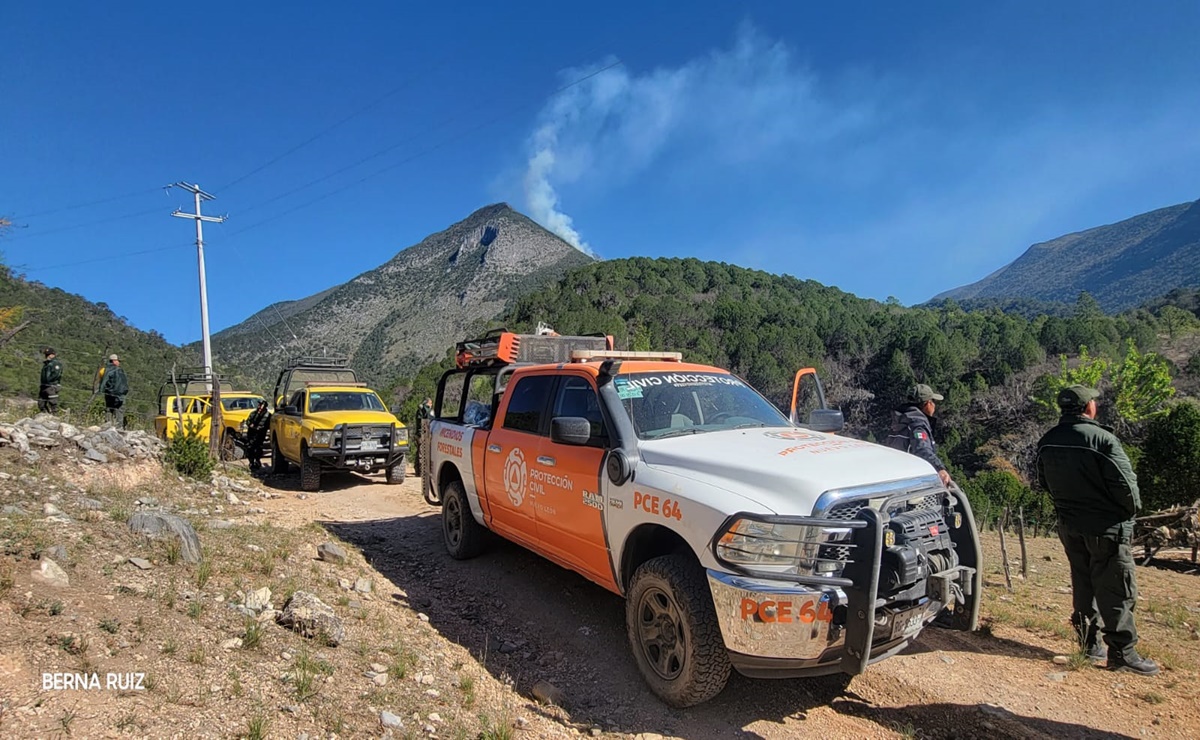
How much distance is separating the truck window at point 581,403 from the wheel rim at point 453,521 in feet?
7.41

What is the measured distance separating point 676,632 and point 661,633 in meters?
0.16

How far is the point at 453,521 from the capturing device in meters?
6.71

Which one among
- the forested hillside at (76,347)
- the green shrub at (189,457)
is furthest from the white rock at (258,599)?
the forested hillside at (76,347)

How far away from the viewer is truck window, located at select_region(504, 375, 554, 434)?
518 centimetres

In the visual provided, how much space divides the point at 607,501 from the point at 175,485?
7.35 m

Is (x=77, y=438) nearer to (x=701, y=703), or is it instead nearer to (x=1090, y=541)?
(x=701, y=703)

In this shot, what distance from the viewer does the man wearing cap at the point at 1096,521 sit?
164 inches

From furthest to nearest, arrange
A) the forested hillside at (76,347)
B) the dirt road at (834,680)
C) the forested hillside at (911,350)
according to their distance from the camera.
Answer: the forested hillside at (911,350) → the forested hillside at (76,347) → the dirt road at (834,680)

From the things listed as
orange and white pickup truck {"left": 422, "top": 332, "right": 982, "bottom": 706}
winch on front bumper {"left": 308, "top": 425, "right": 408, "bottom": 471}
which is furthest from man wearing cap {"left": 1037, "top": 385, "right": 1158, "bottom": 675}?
winch on front bumper {"left": 308, "top": 425, "right": 408, "bottom": 471}

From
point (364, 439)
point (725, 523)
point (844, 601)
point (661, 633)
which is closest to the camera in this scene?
point (844, 601)

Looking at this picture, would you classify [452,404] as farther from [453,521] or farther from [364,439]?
[364,439]

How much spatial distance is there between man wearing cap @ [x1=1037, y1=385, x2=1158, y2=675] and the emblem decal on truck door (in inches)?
153

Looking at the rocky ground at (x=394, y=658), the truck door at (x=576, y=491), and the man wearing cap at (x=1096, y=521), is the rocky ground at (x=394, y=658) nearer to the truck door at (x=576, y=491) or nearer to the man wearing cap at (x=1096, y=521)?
the man wearing cap at (x=1096, y=521)

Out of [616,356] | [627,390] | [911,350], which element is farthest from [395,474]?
[911,350]
